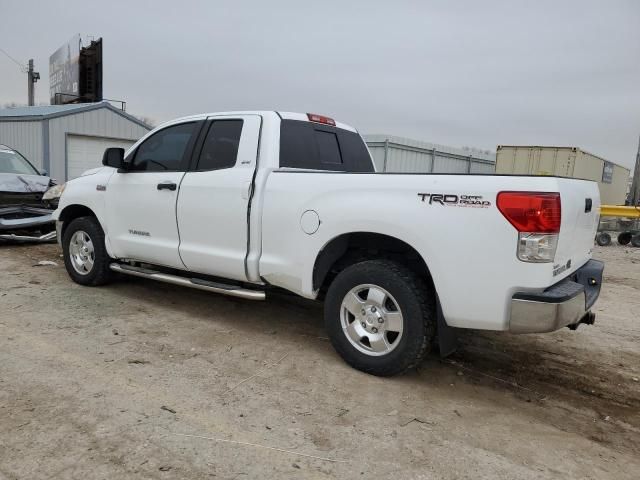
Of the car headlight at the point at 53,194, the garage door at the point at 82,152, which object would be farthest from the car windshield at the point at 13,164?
the garage door at the point at 82,152

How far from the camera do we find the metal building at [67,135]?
16312mm

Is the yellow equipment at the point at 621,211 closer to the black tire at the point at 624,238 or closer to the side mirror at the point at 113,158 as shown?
the black tire at the point at 624,238

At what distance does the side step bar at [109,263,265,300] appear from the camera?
4.29 meters

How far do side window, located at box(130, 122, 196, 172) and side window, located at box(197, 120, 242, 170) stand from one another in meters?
0.26

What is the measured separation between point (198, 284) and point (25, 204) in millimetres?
5661

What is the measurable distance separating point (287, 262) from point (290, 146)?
1.12 metres

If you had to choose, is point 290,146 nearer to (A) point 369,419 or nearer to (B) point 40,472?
(A) point 369,419

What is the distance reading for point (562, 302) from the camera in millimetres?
3020

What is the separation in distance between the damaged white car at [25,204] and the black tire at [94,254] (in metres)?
2.74

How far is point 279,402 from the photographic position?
3.28 m

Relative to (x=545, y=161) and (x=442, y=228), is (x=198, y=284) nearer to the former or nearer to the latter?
(x=442, y=228)

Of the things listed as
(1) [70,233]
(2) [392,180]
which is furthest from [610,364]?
(1) [70,233]

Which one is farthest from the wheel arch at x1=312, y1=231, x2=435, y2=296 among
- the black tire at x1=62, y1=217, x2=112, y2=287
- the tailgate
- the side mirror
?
the black tire at x1=62, y1=217, x2=112, y2=287

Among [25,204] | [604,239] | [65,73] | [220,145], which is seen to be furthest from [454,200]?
[65,73]
